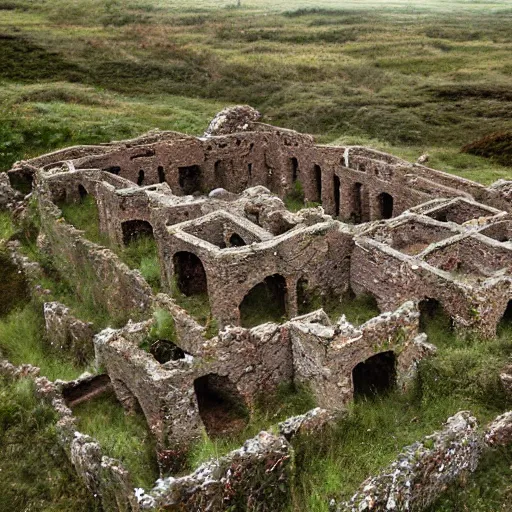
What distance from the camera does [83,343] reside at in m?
19.0

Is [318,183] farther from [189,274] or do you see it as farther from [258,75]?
[258,75]

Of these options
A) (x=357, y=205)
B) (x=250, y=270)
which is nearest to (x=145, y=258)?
(x=250, y=270)

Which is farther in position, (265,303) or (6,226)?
(6,226)

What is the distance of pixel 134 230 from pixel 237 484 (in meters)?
15.8

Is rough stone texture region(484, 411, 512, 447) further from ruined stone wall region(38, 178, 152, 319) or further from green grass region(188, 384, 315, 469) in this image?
ruined stone wall region(38, 178, 152, 319)

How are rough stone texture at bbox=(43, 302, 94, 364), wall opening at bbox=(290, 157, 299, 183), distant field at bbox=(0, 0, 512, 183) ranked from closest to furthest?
rough stone texture at bbox=(43, 302, 94, 364)
wall opening at bbox=(290, 157, 299, 183)
distant field at bbox=(0, 0, 512, 183)

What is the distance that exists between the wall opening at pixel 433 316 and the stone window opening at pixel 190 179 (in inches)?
656

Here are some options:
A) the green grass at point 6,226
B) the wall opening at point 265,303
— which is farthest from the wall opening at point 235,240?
the green grass at point 6,226

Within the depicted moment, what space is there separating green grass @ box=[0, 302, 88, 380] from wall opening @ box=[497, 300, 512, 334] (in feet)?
34.5

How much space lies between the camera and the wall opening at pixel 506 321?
16.8m

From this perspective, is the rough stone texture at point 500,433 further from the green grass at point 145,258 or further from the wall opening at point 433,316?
the green grass at point 145,258

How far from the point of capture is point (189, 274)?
20.7 metres

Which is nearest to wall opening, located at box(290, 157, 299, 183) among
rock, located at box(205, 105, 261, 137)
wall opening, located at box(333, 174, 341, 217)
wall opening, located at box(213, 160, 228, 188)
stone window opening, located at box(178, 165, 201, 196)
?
wall opening, located at box(333, 174, 341, 217)

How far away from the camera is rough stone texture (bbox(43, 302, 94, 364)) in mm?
18844
